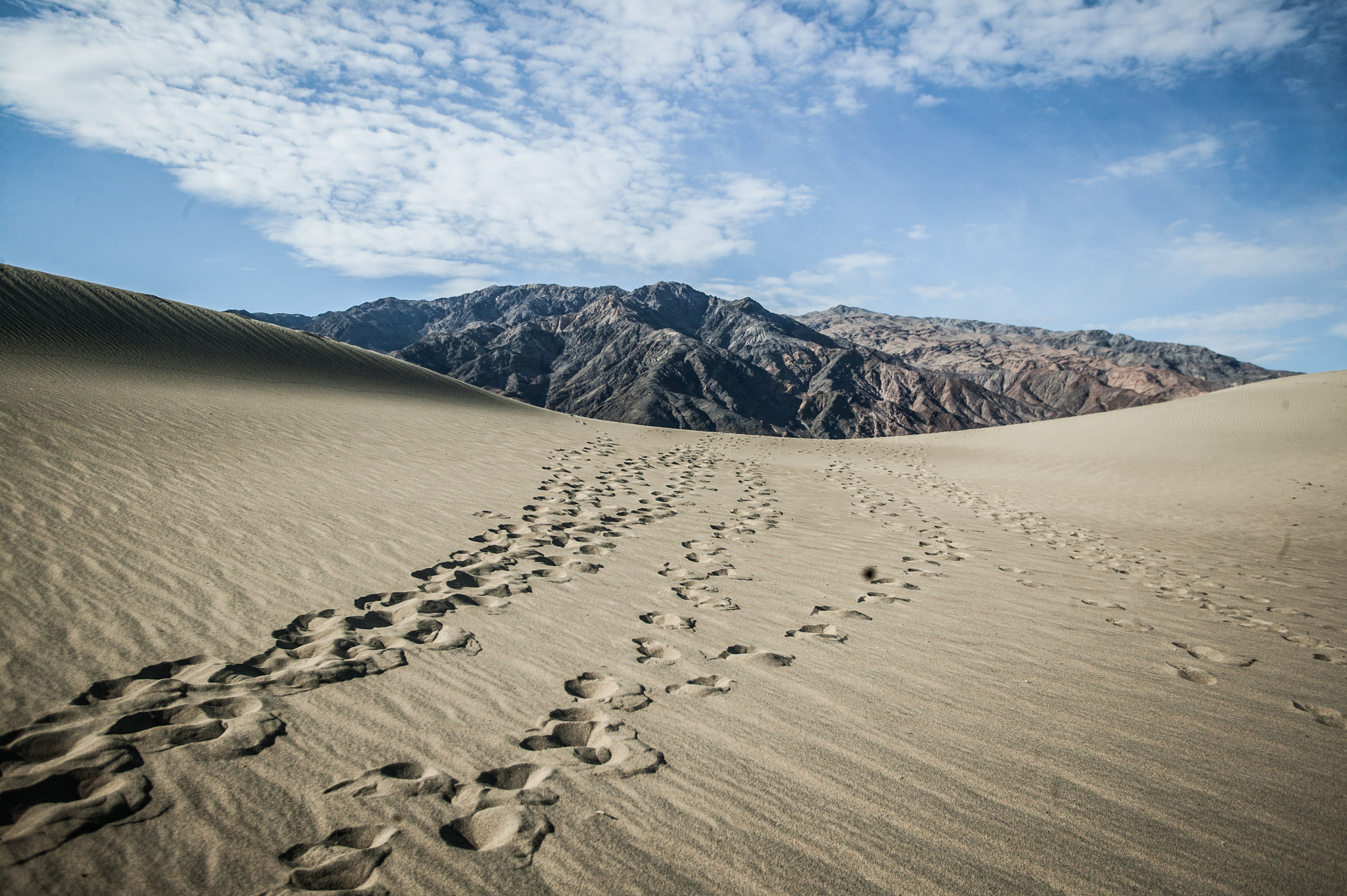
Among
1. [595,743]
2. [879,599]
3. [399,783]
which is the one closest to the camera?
[399,783]

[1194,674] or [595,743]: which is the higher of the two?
[1194,674]

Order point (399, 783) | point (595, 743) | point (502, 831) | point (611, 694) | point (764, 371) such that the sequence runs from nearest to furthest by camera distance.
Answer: point (502, 831), point (399, 783), point (595, 743), point (611, 694), point (764, 371)

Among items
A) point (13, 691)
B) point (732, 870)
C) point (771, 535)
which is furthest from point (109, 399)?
point (732, 870)

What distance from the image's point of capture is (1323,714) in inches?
109

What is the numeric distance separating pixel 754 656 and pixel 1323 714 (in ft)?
8.82

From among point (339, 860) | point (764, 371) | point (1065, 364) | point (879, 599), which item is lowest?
point (339, 860)

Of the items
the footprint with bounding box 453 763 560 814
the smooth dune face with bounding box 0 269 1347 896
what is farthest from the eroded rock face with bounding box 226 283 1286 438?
the footprint with bounding box 453 763 560 814

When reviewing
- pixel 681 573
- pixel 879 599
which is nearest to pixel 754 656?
pixel 681 573

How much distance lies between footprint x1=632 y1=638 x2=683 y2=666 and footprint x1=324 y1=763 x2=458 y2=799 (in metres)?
1.15

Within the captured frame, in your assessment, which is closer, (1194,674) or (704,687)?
(704,687)

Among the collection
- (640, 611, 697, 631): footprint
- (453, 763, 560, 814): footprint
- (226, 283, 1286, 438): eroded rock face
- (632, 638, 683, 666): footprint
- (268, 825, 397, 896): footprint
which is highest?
(226, 283, 1286, 438): eroded rock face

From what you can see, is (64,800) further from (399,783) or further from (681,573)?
(681,573)

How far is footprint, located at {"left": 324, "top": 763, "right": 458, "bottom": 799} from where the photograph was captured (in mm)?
1865

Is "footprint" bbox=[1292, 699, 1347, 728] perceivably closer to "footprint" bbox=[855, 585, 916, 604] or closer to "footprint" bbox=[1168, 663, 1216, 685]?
"footprint" bbox=[1168, 663, 1216, 685]
